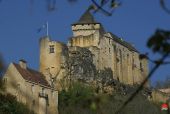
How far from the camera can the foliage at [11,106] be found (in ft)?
125

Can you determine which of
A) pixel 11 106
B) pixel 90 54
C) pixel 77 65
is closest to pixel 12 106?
pixel 11 106

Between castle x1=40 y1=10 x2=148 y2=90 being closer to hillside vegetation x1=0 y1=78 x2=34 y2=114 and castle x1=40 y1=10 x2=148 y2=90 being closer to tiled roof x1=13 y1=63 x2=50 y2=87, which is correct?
tiled roof x1=13 y1=63 x2=50 y2=87

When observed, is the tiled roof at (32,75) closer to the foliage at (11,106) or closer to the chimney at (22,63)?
the chimney at (22,63)

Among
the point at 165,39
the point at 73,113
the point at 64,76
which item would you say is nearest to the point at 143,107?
the point at 64,76

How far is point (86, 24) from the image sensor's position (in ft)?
210

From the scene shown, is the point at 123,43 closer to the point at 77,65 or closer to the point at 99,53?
the point at 99,53

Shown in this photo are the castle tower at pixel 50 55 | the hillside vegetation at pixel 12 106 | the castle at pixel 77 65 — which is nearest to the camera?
the hillside vegetation at pixel 12 106

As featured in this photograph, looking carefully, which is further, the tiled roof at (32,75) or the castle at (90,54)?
the castle at (90,54)

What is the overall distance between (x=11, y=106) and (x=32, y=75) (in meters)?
11.5

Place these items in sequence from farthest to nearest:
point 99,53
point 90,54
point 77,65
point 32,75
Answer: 1. point 99,53
2. point 90,54
3. point 77,65
4. point 32,75

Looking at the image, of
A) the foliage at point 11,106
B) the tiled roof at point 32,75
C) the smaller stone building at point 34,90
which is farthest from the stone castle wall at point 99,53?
the foliage at point 11,106

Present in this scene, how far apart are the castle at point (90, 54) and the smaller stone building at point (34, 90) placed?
6.97 ft

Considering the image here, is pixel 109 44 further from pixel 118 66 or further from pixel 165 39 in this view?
pixel 165 39

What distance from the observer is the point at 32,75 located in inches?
2047
